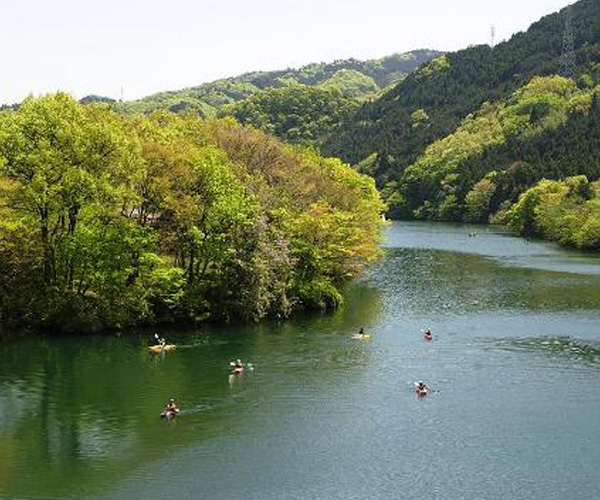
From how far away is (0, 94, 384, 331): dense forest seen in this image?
62.5 metres

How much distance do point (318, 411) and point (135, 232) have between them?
25.5 meters

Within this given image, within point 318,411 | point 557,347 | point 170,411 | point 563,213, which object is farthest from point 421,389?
point 563,213

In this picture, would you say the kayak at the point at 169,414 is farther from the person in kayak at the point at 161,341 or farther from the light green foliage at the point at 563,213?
the light green foliage at the point at 563,213

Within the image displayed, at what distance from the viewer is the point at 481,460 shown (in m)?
39.2

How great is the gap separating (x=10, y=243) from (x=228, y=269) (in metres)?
17.4

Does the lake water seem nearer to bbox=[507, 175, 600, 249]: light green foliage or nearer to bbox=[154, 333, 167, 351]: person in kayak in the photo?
bbox=[154, 333, 167, 351]: person in kayak

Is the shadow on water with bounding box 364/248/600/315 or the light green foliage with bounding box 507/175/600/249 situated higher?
the light green foliage with bounding box 507/175/600/249

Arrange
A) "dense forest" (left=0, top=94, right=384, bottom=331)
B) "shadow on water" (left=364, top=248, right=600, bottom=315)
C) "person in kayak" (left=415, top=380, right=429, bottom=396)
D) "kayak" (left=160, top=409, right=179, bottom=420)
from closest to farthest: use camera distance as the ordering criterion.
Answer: "kayak" (left=160, top=409, right=179, bottom=420)
"person in kayak" (left=415, top=380, right=429, bottom=396)
"dense forest" (left=0, top=94, right=384, bottom=331)
"shadow on water" (left=364, top=248, right=600, bottom=315)

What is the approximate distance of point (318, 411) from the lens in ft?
153

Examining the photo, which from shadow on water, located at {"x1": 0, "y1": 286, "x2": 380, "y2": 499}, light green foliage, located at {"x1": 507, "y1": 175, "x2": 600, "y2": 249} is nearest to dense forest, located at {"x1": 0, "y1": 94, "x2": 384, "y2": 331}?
shadow on water, located at {"x1": 0, "y1": 286, "x2": 380, "y2": 499}

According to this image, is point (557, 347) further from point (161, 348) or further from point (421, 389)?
point (161, 348)

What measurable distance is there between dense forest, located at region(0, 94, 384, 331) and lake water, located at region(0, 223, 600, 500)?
270cm

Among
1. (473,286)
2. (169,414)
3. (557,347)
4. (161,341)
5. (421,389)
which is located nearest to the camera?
(169,414)

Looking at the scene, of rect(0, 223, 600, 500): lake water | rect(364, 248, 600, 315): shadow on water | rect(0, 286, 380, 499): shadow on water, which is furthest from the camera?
rect(364, 248, 600, 315): shadow on water
